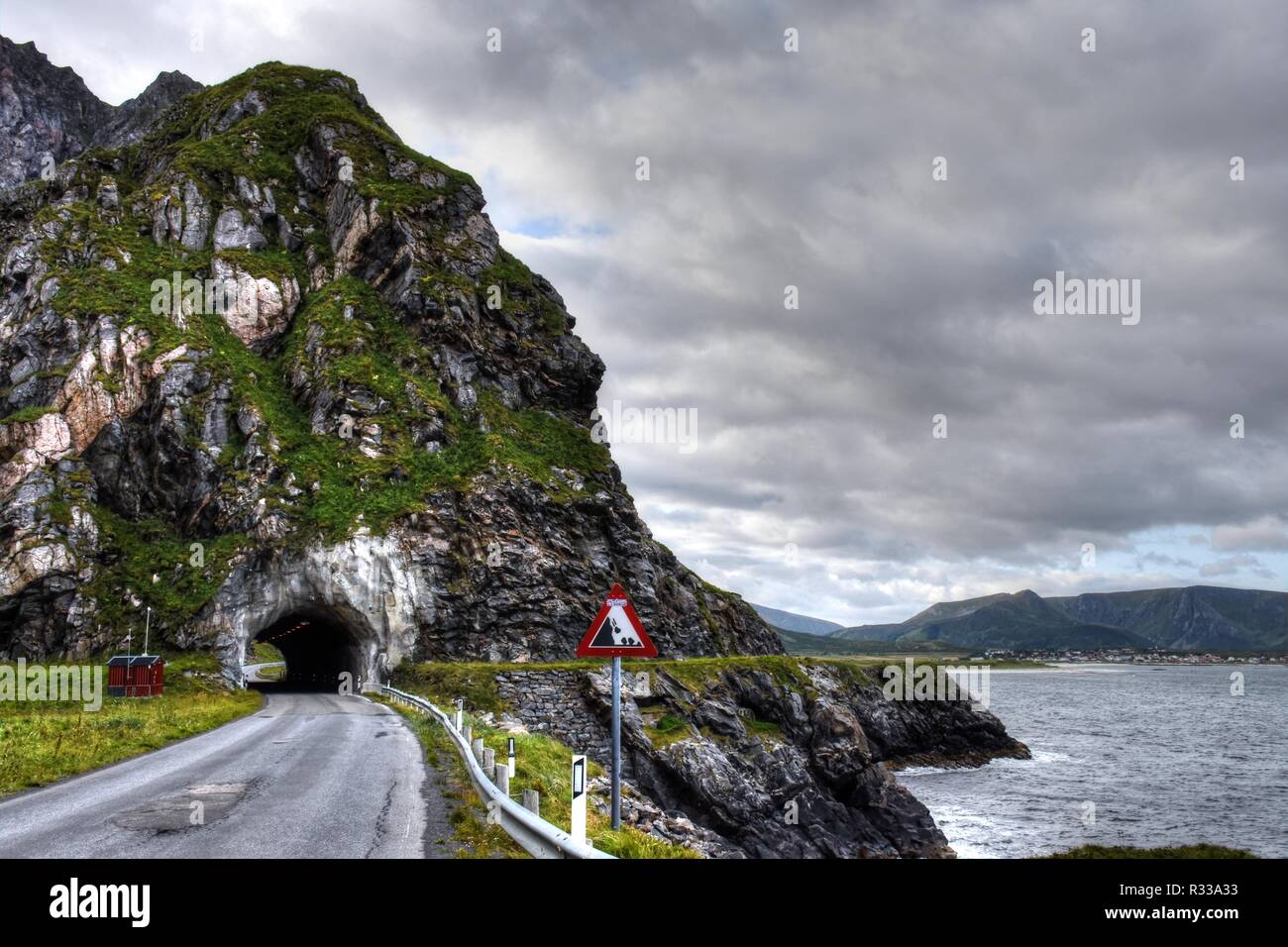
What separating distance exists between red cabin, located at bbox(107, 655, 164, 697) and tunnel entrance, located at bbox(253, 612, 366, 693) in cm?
1123

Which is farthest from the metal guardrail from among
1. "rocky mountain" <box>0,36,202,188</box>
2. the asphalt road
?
"rocky mountain" <box>0,36,202,188</box>

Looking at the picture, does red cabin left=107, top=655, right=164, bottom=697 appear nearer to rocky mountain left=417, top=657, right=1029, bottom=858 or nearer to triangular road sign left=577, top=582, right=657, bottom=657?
rocky mountain left=417, top=657, right=1029, bottom=858

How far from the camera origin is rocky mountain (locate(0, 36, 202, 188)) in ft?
383

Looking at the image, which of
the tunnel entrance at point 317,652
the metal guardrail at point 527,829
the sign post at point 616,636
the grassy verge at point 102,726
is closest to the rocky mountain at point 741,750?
the tunnel entrance at point 317,652

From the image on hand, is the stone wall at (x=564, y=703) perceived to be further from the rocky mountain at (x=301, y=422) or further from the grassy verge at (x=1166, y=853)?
the grassy verge at (x=1166, y=853)

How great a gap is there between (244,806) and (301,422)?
4689cm

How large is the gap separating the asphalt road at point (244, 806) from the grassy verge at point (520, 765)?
3.26ft

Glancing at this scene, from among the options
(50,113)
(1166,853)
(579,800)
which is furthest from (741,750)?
(50,113)

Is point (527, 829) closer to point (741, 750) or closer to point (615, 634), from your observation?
point (615, 634)

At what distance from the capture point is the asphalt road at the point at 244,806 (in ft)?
32.2

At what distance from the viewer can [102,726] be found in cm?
2291
